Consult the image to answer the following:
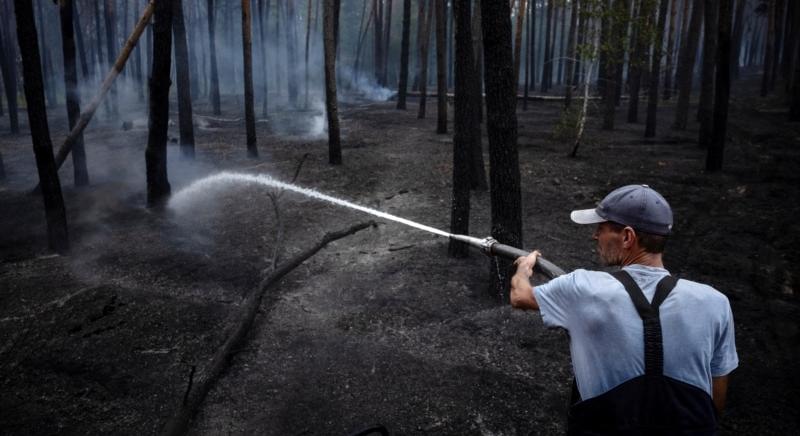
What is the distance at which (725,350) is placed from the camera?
7.22ft

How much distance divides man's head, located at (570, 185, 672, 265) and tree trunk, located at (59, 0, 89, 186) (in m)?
12.6

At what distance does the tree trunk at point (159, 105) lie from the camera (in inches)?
418

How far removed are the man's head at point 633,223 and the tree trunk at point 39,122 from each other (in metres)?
8.62

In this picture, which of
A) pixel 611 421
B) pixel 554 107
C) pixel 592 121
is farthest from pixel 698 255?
pixel 554 107

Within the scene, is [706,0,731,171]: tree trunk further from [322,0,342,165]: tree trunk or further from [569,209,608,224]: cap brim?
[569,209,608,224]: cap brim

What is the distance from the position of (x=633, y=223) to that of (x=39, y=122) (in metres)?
9.02

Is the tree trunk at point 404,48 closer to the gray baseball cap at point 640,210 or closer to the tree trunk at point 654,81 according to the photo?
the tree trunk at point 654,81

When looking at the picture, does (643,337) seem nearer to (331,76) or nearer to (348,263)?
(348,263)

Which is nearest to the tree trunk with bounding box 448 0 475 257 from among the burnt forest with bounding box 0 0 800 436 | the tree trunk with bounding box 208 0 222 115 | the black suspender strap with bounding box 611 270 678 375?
the burnt forest with bounding box 0 0 800 436

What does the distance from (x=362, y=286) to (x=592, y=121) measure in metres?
18.6

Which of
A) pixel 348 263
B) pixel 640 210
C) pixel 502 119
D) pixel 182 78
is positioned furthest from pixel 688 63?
pixel 640 210

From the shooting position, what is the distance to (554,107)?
30188 mm

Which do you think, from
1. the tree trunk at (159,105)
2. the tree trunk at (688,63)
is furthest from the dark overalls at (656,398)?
the tree trunk at (688,63)

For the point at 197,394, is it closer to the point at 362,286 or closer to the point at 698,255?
the point at 362,286
